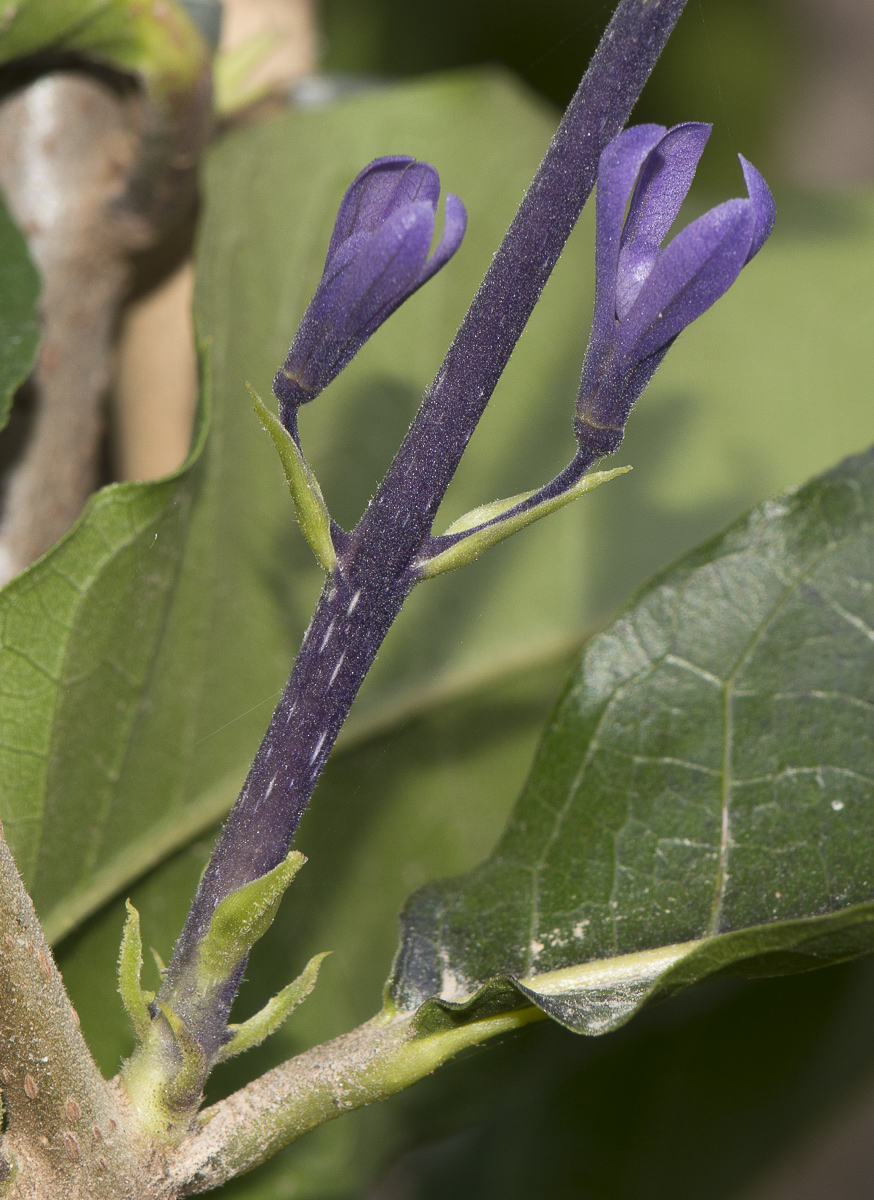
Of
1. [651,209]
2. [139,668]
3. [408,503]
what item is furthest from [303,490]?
[139,668]

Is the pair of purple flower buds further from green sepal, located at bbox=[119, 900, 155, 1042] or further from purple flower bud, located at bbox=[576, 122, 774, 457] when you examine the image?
green sepal, located at bbox=[119, 900, 155, 1042]

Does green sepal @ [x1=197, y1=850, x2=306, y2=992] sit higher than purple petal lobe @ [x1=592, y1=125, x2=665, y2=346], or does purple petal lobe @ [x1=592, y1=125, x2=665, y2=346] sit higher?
purple petal lobe @ [x1=592, y1=125, x2=665, y2=346]

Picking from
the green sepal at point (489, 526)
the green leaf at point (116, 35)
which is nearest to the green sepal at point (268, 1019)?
the green sepal at point (489, 526)

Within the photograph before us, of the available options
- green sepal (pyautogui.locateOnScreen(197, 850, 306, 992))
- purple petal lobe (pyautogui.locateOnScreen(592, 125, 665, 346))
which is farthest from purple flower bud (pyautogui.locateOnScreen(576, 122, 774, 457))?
green sepal (pyautogui.locateOnScreen(197, 850, 306, 992))

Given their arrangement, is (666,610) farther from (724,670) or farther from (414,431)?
(414,431)

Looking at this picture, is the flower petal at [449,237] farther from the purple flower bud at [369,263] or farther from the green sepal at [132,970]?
the green sepal at [132,970]

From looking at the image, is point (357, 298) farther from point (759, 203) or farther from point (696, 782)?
point (696, 782)

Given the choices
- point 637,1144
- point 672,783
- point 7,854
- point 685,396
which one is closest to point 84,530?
point 7,854
